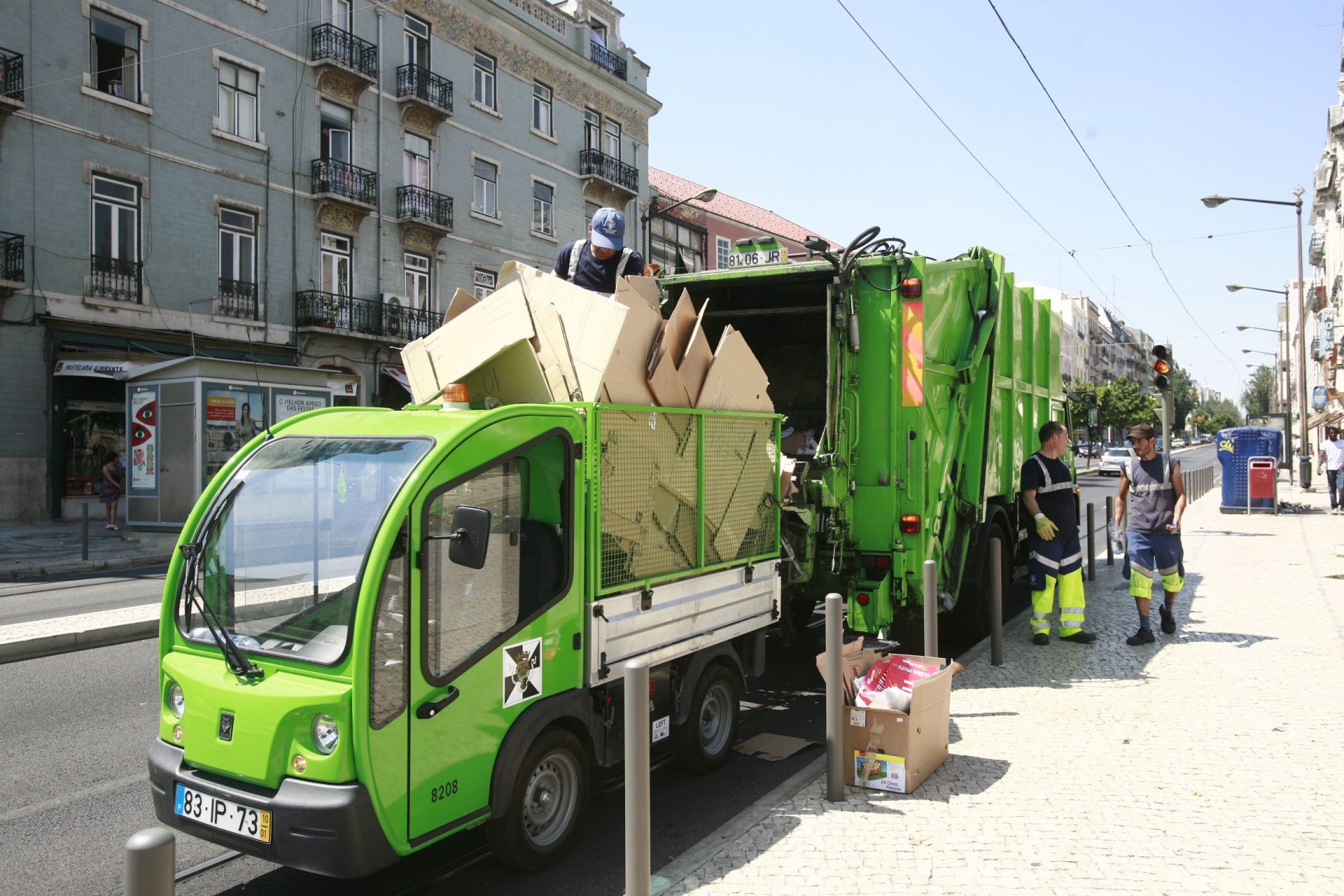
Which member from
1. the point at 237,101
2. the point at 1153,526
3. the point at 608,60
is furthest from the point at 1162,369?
the point at 608,60

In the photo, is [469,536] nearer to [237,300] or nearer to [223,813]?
[223,813]

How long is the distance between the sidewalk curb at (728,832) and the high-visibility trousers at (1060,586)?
3.64 metres

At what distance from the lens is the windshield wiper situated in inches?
134

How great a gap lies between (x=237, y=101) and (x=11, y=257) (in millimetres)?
6429

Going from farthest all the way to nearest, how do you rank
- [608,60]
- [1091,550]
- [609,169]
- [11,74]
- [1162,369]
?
1. [608,60]
2. [609,169]
3. [11,74]
4. [1162,369]
5. [1091,550]

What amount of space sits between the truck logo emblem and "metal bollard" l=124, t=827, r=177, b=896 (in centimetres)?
172

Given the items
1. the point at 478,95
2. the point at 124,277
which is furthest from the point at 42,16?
the point at 478,95

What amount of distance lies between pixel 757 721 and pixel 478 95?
85.0 feet

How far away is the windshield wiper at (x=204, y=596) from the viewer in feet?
11.2

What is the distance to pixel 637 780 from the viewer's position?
311 cm

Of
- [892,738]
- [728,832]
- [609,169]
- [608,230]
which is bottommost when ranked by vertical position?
[728,832]

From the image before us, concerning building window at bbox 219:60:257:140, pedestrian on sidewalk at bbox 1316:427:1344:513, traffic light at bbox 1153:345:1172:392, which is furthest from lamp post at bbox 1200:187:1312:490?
building window at bbox 219:60:257:140

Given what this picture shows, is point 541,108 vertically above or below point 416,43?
below

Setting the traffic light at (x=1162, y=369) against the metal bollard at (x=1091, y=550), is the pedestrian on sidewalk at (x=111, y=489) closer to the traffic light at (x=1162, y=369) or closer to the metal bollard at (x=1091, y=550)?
the metal bollard at (x=1091, y=550)
